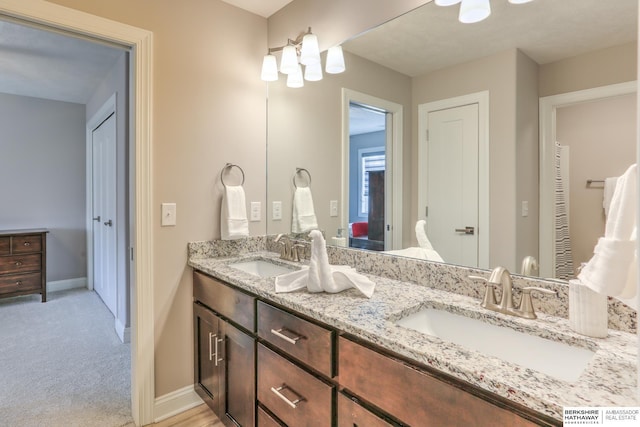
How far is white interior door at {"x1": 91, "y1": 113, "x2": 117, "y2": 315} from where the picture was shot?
3279 millimetres

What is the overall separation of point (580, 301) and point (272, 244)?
1657 millimetres

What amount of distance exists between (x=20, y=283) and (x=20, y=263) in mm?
216

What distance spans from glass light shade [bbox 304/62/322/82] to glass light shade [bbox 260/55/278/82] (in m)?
0.20

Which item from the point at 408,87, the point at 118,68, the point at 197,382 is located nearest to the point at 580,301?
the point at 408,87

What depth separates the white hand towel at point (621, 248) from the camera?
756mm

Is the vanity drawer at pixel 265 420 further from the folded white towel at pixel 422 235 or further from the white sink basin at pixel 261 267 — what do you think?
the folded white towel at pixel 422 235

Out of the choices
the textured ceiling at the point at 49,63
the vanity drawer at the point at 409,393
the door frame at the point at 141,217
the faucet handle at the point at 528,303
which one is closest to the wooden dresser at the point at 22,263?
the textured ceiling at the point at 49,63

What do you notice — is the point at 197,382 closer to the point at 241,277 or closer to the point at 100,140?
the point at 241,277

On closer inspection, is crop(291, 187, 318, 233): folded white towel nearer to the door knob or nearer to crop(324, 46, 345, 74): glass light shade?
crop(324, 46, 345, 74): glass light shade

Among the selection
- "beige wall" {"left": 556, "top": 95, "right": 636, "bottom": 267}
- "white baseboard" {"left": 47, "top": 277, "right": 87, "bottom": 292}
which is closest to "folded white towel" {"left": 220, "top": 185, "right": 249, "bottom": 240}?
"beige wall" {"left": 556, "top": 95, "right": 636, "bottom": 267}

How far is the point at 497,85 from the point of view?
1.29 meters

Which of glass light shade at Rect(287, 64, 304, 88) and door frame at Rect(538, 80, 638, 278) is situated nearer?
door frame at Rect(538, 80, 638, 278)

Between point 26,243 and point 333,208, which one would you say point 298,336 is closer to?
point 333,208

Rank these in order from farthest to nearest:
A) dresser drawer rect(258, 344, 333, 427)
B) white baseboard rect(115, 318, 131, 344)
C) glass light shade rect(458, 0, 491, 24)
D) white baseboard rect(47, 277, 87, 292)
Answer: white baseboard rect(47, 277, 87, 292), white baseboard rect(115, 318, 131, 344), glass light shade rect(458, 0, 491, 24), dresser drawer rect(258, 344, 333, 427)
